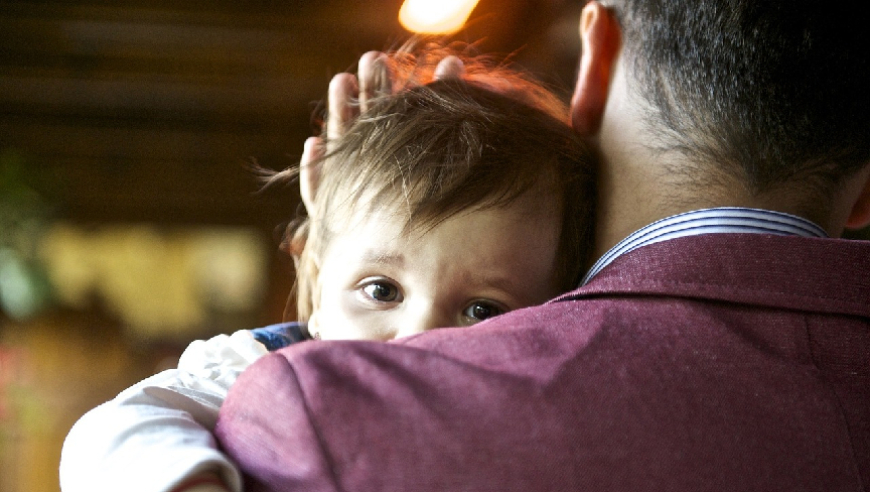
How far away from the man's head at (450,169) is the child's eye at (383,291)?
59 mm

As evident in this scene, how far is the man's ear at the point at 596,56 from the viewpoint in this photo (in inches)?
42.3

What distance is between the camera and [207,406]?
0.81 m

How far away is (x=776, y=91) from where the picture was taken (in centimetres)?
91

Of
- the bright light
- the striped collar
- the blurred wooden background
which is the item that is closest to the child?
the striped collar

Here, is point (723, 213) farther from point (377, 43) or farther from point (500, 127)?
point (377, 43)

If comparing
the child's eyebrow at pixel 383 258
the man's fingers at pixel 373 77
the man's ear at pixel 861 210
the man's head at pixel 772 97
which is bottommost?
the child's eyebrow at pixel 383 258

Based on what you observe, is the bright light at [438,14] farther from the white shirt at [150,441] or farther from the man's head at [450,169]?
the white shirt at [150,441]

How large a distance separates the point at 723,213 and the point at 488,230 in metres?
0.29

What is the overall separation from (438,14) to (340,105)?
9.62 feet

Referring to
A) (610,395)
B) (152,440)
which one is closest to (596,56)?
A: (610,395)

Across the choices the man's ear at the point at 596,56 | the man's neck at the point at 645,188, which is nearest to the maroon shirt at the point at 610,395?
the man's neck at the point at 645,188

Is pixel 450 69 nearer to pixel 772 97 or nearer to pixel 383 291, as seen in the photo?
pixel 383 291

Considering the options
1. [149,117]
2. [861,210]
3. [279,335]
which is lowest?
[149,117]

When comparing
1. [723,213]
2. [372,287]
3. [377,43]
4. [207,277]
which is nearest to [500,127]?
[372,287]
